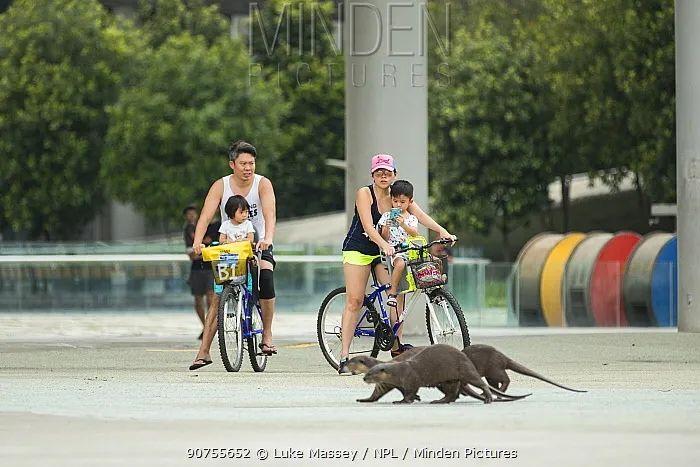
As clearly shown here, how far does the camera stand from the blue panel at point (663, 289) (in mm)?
28734

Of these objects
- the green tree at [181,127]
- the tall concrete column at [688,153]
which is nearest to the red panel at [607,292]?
the tall concrete column at [688,153]

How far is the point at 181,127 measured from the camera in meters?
50.4

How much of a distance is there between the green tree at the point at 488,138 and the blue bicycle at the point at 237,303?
39685 millimetres

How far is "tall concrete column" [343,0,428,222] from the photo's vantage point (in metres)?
19.6

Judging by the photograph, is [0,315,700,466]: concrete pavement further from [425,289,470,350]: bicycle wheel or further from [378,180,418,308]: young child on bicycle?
[378,180,418,308]: young child on bicycle

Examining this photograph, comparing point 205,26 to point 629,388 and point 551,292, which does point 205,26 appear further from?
point 629,388

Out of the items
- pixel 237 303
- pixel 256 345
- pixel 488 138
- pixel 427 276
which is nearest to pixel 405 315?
pixel 427 276

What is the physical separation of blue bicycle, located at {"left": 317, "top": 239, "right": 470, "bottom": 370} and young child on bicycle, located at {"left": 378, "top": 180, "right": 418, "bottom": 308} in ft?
0.28

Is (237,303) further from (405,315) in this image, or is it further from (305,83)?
(305,83)

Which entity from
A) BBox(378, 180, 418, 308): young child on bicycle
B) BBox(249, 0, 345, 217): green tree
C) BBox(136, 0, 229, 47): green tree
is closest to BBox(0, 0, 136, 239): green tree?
BBox(136, 0, 229, 47): green tree

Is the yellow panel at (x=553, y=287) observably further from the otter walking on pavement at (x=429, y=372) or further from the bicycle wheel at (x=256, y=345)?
the otter walking on pavement at (x=429, y=372)

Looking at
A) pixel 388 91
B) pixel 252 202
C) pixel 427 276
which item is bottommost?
pixel 427 276

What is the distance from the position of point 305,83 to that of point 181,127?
30.8 ft

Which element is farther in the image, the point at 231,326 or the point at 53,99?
the point at 53,99
